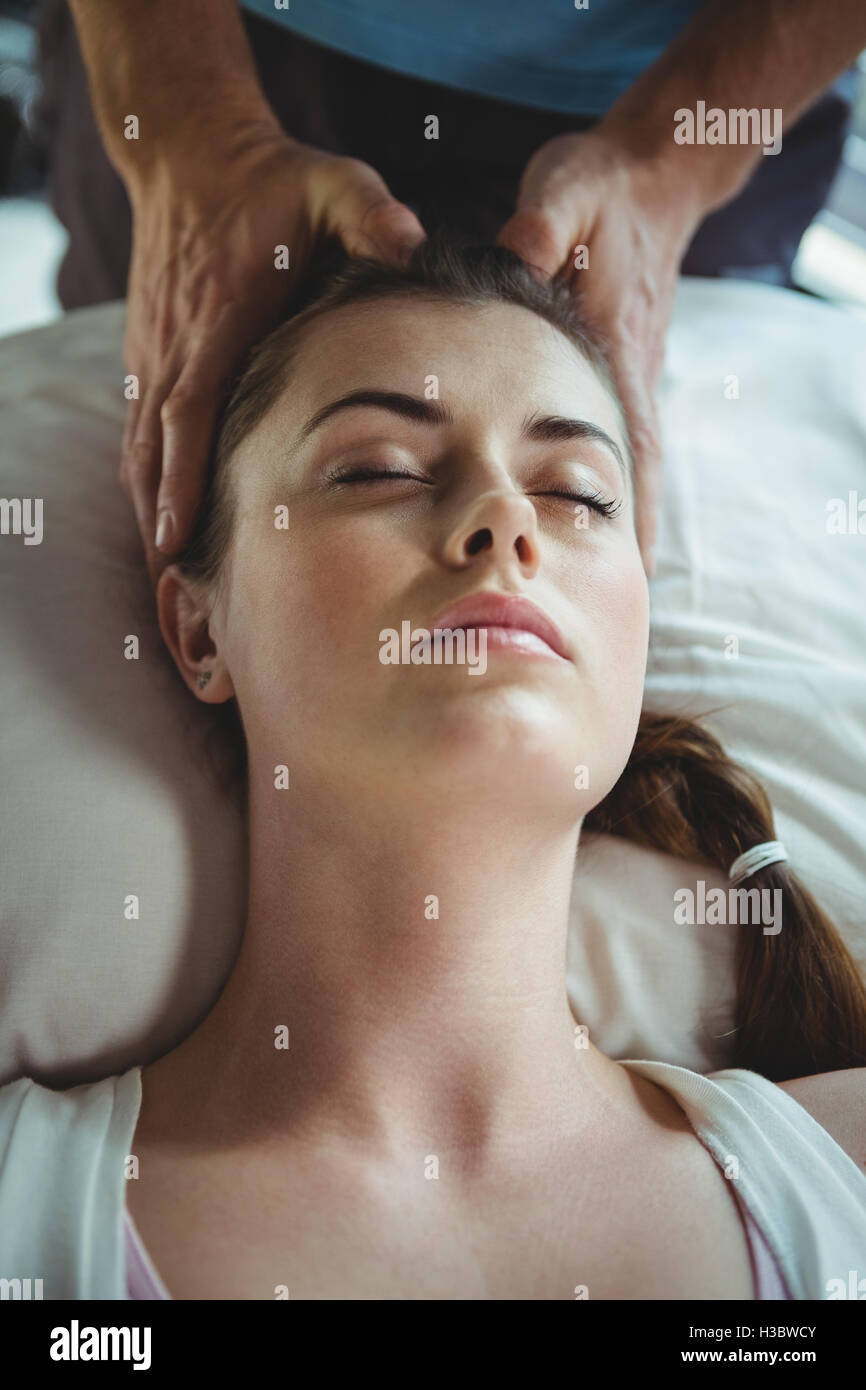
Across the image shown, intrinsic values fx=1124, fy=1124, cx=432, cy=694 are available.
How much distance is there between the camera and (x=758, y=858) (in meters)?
1.18

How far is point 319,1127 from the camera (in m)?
0.97

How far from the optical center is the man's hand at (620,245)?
4.22 ft

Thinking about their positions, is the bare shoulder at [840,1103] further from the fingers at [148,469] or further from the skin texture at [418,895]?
the fingers at [148,469]

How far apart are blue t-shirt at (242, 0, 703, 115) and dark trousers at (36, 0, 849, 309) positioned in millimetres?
41

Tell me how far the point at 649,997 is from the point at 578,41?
125 centimetres

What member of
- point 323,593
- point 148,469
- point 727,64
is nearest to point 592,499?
point 323,593

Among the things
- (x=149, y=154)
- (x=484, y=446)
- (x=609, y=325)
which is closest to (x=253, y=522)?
(x=484, y=446)

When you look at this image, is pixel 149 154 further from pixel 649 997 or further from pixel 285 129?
pixel 649 997

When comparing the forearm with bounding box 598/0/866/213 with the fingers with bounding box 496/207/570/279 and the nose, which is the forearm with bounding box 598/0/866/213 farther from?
the nose

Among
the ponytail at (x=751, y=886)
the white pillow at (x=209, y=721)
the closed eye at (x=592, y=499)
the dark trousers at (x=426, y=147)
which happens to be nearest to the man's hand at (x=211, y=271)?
the white pillow at (x=209, y=721)

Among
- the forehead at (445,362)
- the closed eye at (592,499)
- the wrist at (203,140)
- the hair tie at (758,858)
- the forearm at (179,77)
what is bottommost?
the hair tie at (758,858)

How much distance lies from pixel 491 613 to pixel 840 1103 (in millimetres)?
576

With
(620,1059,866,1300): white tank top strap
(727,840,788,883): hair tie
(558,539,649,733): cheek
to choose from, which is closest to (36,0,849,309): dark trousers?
(558,539,649,733): cheek

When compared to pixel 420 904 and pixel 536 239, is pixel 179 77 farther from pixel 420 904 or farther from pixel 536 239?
pixel 420 904
